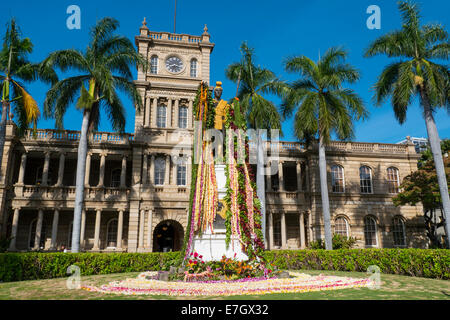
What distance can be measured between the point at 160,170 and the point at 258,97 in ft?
34.2

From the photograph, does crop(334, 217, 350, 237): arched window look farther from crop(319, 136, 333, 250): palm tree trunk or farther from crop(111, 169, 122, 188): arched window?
crop(111, 169, 122, 188): arched window

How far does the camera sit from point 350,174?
28.8 meters

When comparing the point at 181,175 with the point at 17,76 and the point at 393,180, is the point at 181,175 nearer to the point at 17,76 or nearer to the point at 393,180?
the point at 17,76

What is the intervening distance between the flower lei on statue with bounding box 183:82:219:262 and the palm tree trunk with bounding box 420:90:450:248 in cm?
1195

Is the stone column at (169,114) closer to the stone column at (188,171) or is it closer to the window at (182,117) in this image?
the window at (182,117)

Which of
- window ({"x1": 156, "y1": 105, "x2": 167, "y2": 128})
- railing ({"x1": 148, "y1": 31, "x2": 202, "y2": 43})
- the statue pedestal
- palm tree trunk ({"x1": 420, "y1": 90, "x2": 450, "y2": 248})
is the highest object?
railing ({"x1": 148, "y1": 31, "x2": 202, "y2": 43})

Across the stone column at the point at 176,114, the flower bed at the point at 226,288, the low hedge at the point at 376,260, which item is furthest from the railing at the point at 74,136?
the flower bed at the point at 226,288

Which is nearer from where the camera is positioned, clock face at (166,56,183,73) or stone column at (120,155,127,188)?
stone column at (120,155,127,188)

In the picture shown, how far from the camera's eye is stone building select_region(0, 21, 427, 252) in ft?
81.4

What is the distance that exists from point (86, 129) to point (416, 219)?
26.1 m

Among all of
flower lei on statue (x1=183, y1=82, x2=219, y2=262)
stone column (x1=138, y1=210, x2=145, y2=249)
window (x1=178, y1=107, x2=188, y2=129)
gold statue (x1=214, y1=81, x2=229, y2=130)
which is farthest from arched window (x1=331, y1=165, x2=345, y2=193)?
flower lei on statue (x1=183, y1=82, x2=219, y2=262)

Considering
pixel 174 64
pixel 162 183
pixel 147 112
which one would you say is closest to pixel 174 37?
pixel 174 64

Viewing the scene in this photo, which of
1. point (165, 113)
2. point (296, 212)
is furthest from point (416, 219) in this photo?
point (165, 113)

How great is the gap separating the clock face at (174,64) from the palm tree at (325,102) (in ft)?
39.8
